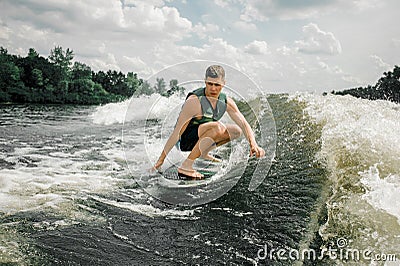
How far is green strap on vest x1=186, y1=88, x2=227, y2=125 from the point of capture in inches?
91.8

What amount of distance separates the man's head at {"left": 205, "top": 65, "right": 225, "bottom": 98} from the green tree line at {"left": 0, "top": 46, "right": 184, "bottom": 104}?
34069 millimetres

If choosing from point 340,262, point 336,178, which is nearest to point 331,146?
point 336,178

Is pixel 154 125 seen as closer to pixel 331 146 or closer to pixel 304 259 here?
pixel 304 259

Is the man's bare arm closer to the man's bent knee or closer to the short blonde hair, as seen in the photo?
the short blonde hair

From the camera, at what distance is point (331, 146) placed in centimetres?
482

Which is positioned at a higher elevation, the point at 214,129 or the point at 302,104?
the point at 302,104

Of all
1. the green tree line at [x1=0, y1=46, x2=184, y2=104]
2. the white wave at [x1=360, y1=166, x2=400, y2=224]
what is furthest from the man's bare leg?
the green tree line at [x1=0, y1=46, x2=184, y2=104]

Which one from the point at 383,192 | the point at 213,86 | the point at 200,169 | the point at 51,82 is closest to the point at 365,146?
the point at 383,192

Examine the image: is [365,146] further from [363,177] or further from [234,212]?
[234,212]

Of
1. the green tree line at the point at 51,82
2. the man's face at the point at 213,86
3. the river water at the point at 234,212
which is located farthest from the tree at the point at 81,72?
the man's face at the point at 213,86

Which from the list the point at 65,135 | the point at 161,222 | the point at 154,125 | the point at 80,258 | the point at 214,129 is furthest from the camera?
the point at 65,135

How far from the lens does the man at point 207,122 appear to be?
230 cm

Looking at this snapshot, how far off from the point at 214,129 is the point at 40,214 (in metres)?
2.20

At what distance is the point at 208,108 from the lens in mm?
2400
